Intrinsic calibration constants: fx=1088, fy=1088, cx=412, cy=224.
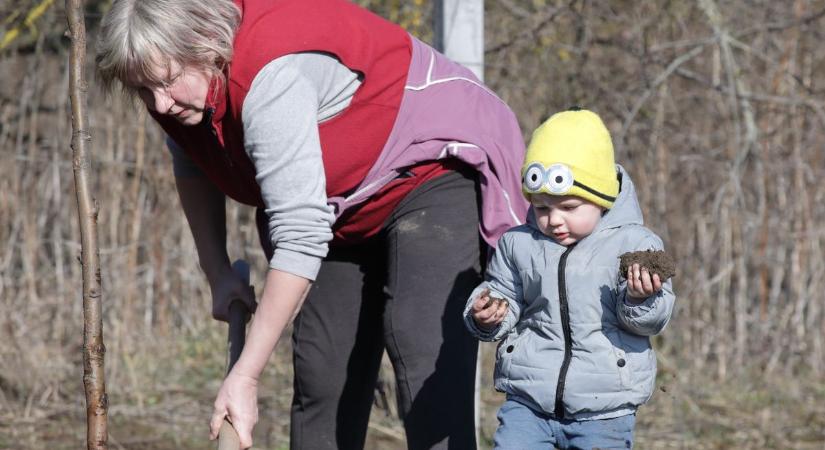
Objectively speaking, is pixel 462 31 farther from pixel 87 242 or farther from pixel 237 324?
pixel 87 242

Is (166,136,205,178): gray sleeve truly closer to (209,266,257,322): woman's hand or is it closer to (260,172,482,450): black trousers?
(209,266,257,322): woman's hand

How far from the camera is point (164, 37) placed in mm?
2168

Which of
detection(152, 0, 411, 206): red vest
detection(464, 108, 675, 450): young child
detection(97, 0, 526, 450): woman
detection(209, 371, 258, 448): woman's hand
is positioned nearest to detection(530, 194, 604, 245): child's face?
detection(464, 108, 675, 450): young child

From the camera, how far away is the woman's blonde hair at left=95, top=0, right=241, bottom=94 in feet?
7.13

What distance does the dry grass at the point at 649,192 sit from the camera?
5316 mm

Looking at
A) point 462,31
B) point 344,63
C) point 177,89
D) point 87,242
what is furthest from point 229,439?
point 462,31

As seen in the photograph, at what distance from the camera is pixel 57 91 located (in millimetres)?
5957

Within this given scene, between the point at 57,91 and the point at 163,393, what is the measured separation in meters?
1.91

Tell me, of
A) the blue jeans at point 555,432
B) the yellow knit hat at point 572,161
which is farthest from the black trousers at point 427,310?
the yellow knit hat at point 572,161

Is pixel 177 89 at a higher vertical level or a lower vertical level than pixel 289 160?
higher

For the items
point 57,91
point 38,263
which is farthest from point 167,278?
point 57,91

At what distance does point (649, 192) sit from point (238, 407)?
3.77m

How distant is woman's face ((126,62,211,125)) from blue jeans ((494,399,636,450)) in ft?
3.29

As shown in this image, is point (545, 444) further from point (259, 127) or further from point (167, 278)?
point (167, 278)
